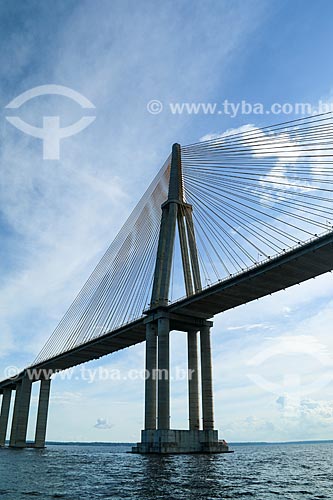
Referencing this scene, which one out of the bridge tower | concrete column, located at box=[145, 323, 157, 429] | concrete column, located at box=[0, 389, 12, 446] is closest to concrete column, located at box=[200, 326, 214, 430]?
the bridge tower

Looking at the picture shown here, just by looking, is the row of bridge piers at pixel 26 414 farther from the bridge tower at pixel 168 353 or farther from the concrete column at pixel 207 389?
the concrete column at pixel 207 389

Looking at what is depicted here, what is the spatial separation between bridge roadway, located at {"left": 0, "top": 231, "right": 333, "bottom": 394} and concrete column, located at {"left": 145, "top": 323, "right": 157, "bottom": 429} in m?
2.16

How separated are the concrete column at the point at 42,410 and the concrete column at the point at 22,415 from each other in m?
2.20

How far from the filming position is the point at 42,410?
3595 inches

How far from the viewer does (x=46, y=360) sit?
263 ft

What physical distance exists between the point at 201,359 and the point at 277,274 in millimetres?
15599

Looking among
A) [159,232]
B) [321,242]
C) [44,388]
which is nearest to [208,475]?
[321,242]

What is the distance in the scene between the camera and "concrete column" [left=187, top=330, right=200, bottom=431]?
54.0m

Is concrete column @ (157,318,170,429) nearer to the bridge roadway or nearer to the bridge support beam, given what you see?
the bridge support beam

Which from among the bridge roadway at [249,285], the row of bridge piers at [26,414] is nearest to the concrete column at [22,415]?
the row of bridge piers at [26,414]

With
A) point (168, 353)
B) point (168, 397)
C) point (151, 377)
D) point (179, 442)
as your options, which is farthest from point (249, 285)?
point (179, 442)

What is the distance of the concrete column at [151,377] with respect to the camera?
52594mm

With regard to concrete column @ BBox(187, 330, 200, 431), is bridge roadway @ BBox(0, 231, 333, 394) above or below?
above

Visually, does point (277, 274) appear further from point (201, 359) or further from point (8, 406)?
point (8, 406)
